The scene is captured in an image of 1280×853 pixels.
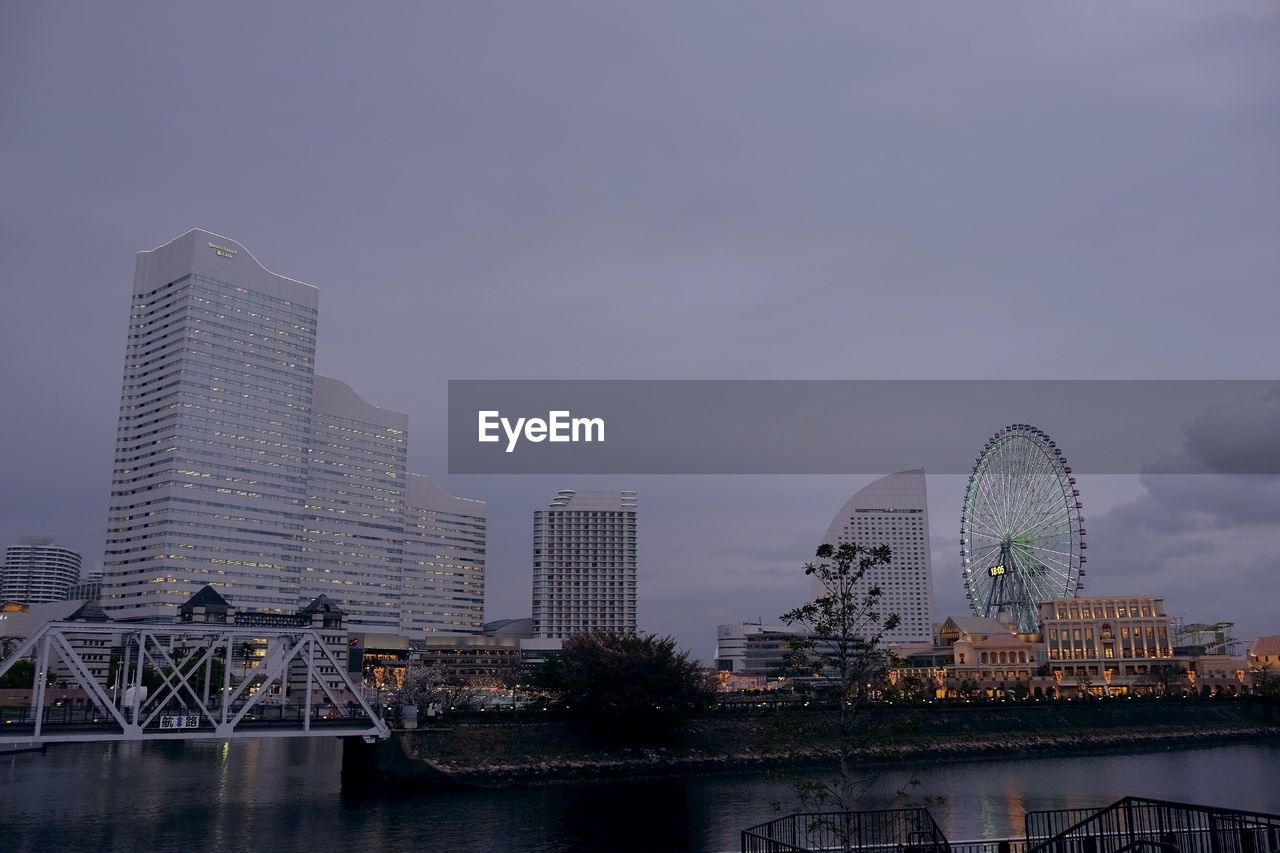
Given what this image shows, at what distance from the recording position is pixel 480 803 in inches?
2409

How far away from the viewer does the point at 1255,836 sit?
25.9 meters

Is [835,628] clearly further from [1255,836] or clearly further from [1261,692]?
[1261,692]

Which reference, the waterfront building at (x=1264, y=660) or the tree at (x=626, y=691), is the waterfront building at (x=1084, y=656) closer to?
the waterfront building at (x=1264, y=660)

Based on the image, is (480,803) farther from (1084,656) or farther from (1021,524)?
(1084,656)

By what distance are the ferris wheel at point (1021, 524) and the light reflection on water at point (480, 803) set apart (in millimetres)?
53359

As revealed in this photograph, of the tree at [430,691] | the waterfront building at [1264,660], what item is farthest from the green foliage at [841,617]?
the waterfront building at [1264,660]

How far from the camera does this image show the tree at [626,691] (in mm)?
78688

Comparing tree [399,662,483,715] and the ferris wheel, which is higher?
the ferris wheel

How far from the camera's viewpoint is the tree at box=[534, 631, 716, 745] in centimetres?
7869

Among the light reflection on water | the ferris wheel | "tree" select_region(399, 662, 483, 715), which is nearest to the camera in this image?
the light reflection on water

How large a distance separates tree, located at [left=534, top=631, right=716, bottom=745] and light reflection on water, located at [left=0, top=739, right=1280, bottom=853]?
7178mm

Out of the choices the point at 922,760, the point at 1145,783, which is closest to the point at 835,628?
the point at 1145,783

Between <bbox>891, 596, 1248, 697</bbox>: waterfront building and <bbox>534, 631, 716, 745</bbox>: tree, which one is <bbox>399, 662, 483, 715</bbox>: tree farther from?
<bbox>891, 596, 1248, 697</bbox>: waterfront building

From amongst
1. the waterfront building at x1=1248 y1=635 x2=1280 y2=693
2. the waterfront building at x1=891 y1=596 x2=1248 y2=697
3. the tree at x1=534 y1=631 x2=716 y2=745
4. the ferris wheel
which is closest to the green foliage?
the tree at x1=534 y1=631 x2=716 y2=745
